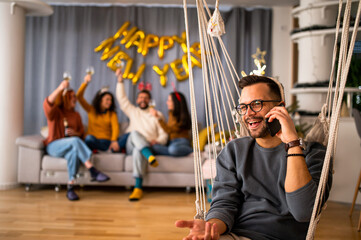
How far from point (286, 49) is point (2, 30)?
322cm

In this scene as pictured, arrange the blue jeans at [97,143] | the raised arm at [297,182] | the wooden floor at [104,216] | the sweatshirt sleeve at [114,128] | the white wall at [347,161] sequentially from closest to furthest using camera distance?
the raised arm at [297,182] < the wooden floor at [104,216] < the white wall at [347,161] < the blue jeans at [97,143] < the sweatshirt sleeve at [114,128]

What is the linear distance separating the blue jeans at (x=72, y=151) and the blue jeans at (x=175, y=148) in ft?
2.18

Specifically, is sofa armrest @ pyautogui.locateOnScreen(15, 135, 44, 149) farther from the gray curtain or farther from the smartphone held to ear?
the smartphone held to ear

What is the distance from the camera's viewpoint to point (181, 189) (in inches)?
166

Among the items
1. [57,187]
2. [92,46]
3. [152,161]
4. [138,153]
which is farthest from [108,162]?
[92,46]

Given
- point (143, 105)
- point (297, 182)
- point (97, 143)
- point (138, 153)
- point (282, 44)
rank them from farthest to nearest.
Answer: point (282, 44) → point (143, 105) → point (97, 143) → point (138, 153) → point (297, 182)

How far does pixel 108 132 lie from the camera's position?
14.2 ft

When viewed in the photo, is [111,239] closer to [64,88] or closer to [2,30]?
[64,88]

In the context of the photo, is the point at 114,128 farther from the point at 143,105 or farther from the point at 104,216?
the point at 104,216

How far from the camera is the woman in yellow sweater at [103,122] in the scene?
166 inches

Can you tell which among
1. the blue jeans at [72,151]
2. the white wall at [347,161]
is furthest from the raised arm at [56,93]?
the white wall at [347,161]

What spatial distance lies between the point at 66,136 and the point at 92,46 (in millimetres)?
1395

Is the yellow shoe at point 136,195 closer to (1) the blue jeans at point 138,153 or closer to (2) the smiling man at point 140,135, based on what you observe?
(2) the smiling man at point 140,135

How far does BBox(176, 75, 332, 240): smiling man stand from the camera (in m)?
1.18
